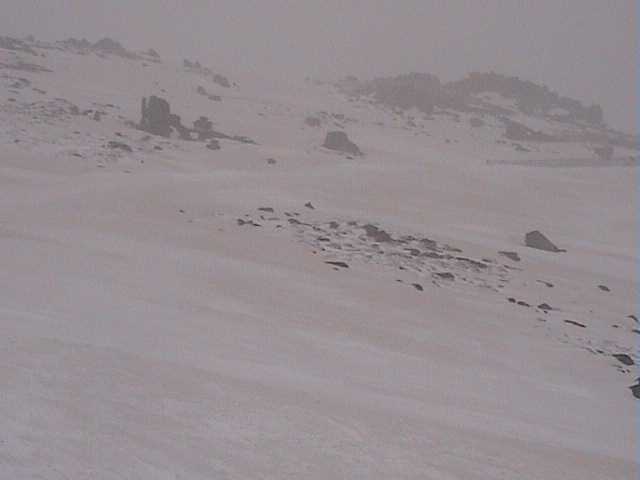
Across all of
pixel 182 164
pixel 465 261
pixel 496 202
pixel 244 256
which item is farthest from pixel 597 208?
pixel 244 256

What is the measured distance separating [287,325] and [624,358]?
500 centimetres

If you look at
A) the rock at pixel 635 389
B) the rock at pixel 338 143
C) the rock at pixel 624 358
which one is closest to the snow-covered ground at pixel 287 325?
the rock at pixel 624 358

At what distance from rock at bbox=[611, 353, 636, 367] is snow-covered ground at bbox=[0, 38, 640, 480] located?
0.45 feet

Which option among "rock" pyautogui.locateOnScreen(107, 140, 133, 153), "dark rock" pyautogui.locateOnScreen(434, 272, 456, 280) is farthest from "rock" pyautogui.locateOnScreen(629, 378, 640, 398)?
"rock" pyautogui.locateOnScreen(107, 140, 133, 153)

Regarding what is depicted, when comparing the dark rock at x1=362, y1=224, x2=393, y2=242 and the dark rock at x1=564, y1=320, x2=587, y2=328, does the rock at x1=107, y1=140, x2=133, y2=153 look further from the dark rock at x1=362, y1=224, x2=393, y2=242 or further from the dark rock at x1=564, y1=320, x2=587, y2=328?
the dark rock at x1=564, y1=320, x2=587, y2=328

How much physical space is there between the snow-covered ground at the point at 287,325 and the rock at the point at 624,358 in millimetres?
138

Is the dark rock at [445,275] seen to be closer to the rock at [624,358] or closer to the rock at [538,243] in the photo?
the rock at [624,358]

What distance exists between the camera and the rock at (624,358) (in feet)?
25.4

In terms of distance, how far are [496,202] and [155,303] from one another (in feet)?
57.8

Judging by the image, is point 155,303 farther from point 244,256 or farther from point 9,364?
point 244,256

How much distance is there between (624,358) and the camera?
309 inches

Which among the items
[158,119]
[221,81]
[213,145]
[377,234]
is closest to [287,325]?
[377,234]

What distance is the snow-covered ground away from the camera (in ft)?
10.2

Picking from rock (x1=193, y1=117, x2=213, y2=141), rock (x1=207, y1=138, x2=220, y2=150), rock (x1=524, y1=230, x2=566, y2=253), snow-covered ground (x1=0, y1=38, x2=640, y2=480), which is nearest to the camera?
snow-covered ground (x1=0, y1=38, x2=640, y2=480)
